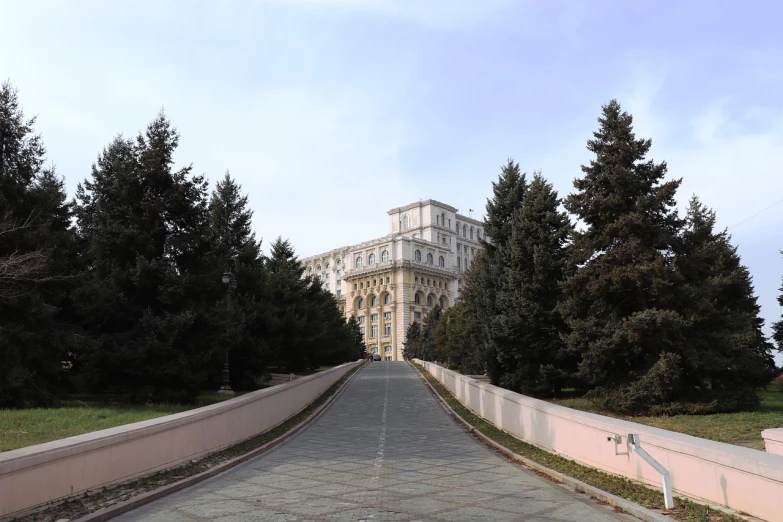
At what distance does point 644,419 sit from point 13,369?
57.3 feet

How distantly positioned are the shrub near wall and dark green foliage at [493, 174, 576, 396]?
7.70 m

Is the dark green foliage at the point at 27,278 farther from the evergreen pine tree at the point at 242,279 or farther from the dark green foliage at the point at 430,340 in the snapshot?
the dark green foliage at the point at 430,340

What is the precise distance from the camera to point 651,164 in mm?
18266

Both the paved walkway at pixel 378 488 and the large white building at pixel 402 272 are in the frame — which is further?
the large white building at pixel 402 272

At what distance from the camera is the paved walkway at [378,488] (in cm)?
725

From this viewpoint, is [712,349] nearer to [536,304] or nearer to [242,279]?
[536,304]

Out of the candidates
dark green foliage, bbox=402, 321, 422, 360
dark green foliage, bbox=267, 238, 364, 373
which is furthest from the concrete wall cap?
dark green foliage, bbox=402, 321, 422, 360

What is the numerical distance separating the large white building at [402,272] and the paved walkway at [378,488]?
100181 millimetres

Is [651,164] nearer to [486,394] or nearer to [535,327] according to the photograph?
[535,327]

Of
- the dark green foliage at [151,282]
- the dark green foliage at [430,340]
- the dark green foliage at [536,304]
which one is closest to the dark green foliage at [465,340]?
the dark green foliage at [536,304]

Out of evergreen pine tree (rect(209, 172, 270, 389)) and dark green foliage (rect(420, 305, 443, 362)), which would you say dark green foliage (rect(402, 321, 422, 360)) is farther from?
evergreen pine tree (rect(209, 172, 270, 389))

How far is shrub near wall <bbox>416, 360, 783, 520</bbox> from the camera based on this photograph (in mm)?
5766

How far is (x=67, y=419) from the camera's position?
13680 millimetres

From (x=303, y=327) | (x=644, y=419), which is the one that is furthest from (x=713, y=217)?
(x=303, y=327)
